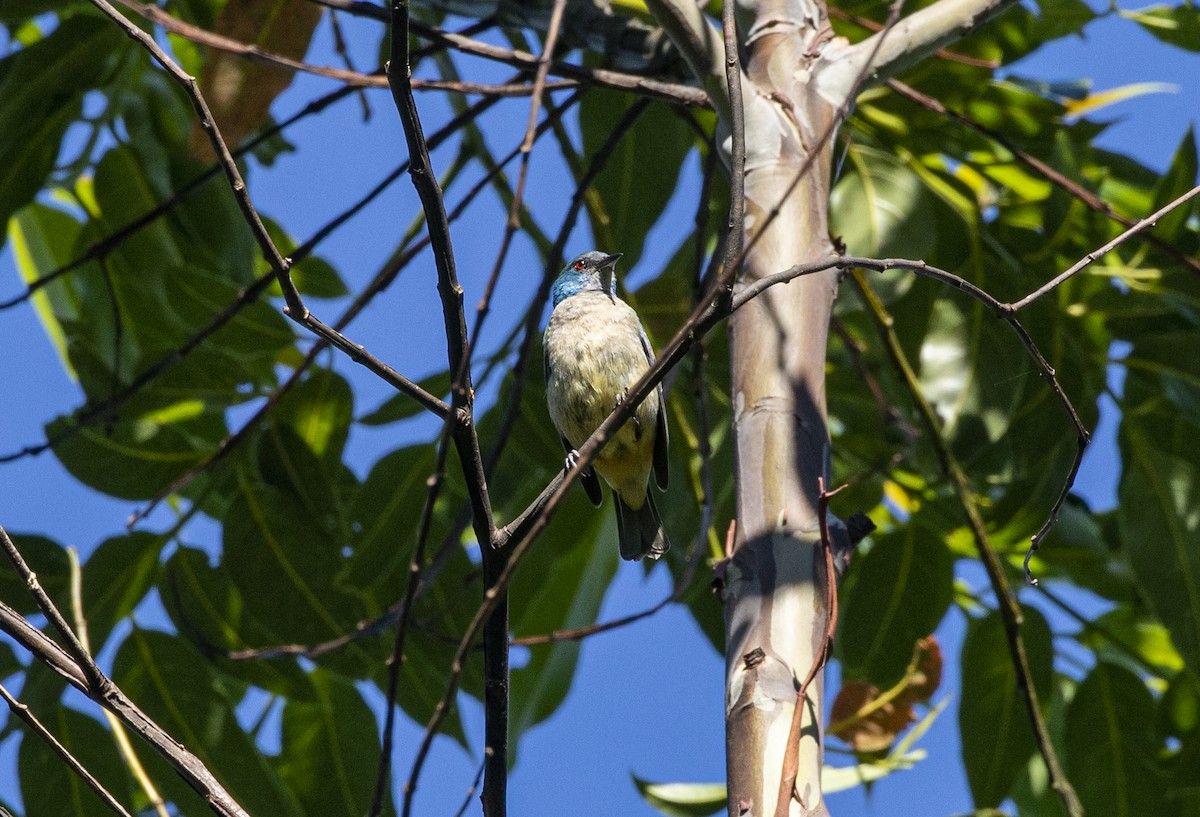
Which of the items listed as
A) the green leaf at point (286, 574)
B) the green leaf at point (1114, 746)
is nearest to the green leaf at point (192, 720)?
the green leaf at point (286, 574)

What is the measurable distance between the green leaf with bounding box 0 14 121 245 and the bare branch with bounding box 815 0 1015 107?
2.18 meters

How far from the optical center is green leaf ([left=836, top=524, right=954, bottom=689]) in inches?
142

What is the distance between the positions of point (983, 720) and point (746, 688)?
1.98 metres

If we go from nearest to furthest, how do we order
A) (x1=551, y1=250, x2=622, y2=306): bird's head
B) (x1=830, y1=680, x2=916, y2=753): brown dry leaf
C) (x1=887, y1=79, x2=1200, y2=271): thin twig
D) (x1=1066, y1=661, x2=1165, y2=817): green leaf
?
(x1=887, y1=79, x2=1200, y2=271): thin twig
(x1=1066, y1=661, x2=1165, y2=817): green leaf
(x1=830, y1=680, x2=916, y2=753): brown dry leaf
(x1=551, y1=250, x2=622, y2=306): bird's head

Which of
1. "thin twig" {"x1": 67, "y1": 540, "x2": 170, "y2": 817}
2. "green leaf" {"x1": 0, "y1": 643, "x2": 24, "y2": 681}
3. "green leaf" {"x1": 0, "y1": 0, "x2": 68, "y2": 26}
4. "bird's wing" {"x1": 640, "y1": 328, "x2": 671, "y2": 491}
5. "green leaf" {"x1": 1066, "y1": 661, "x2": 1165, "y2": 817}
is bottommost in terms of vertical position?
"thin twig" {"x1": 67, "y1": 540, "x2": 170, "y2": 817}

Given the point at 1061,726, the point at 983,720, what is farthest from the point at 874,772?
the point at 1061,726

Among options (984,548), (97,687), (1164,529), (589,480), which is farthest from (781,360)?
(1164,529)

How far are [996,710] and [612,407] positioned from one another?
1429 millimetres

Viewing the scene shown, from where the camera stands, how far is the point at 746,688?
196 centimetres

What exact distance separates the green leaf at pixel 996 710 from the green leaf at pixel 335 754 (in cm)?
174

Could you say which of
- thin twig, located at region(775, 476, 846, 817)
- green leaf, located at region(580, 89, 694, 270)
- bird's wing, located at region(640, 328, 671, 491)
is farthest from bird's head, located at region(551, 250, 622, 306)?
thin twig, located at region(775, 476, 846, 817)

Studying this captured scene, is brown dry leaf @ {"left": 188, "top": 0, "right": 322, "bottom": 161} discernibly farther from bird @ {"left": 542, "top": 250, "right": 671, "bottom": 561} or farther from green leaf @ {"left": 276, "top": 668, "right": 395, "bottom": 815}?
green leaf @ {"left": 276, "top": 668, "right": 395, "bottom": 815}

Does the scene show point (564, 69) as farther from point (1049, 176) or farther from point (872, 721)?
point (872, 721)

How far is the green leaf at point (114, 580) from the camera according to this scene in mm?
3537
